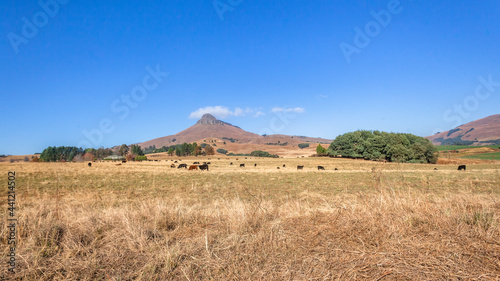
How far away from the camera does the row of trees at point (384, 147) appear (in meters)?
67.1

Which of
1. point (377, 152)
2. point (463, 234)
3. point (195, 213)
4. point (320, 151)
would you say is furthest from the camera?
point (320, 151)

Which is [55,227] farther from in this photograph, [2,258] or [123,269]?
[123,269]

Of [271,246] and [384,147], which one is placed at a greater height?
[384,147]

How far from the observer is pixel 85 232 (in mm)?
4234

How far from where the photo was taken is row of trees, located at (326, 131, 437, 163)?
67062 mm

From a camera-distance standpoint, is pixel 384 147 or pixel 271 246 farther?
pixel 384 147

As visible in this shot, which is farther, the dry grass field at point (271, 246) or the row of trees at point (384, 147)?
the row of trees at point (384, 147)

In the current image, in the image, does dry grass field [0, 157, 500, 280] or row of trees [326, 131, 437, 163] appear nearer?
dry grass field [0, 157, 500, 280]

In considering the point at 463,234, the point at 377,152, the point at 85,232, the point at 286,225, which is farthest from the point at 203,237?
the point at 377,152

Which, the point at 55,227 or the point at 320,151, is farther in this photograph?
the point at 320,151

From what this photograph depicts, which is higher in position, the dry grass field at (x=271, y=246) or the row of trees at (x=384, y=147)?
the row of trees at (x=384, y=147)

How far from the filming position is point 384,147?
247ft

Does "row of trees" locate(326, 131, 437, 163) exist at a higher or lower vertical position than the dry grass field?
higher

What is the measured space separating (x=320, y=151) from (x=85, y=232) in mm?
112011
